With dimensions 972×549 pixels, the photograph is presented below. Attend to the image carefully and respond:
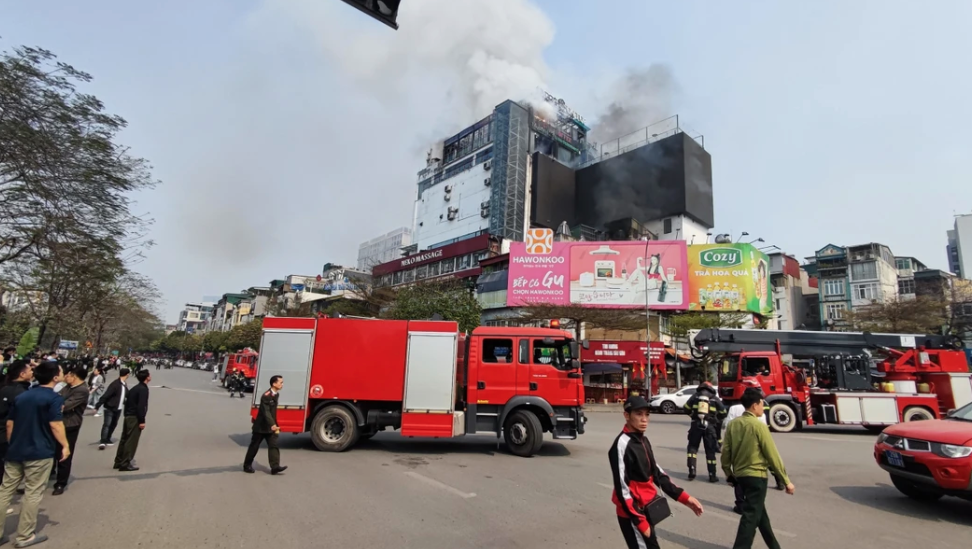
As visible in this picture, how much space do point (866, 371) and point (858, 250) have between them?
51013 millimetres

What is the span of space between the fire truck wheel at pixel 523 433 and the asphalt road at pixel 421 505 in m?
0.29

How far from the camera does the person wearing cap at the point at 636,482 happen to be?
3330 mm

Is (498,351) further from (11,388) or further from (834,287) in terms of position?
(834,287)

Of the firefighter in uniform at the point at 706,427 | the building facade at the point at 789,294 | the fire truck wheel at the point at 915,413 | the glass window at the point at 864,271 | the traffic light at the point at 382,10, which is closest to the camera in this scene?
the traffic light at the point at 382,10

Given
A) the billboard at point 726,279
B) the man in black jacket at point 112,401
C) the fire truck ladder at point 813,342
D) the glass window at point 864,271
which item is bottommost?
the man in black jacket at point 112,401

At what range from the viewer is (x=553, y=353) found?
1045cm

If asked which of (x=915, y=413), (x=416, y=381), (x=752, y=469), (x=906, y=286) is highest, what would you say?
(x=906, y=286)

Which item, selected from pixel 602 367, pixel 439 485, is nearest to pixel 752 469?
pixel 439 485

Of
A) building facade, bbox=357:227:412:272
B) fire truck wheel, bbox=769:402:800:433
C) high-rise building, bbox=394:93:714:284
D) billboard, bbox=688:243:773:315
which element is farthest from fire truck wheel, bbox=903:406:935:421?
building facade, bbox=357:227:412:272

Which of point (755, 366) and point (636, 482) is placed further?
point (755, 366)

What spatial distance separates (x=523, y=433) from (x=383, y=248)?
318 feet

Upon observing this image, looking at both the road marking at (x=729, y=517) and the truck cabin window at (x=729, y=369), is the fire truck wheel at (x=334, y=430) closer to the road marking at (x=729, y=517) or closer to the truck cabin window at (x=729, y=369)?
the road marking at (x=729, y=517)

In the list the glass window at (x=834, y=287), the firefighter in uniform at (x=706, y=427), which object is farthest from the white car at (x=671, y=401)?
the glass window at (x=834, y=287)

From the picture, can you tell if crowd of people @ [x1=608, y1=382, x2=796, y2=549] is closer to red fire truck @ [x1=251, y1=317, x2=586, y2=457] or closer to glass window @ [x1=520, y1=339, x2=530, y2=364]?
red fire truck @ [x1=251, y1=317, x2=586, y2=457]
